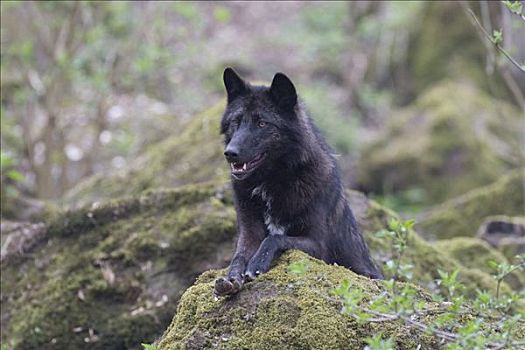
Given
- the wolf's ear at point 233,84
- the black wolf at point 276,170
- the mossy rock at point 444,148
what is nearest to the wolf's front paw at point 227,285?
the black wolf at point 276,170

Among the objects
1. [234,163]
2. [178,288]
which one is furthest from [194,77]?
[234,163]

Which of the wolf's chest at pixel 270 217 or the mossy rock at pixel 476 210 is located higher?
the wolf's chest at pixel 270 217

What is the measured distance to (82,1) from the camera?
1174 cm

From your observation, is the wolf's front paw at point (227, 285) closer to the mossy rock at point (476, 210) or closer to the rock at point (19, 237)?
the rock at point (19, 237)

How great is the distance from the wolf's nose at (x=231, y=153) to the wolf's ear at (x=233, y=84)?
0.59m

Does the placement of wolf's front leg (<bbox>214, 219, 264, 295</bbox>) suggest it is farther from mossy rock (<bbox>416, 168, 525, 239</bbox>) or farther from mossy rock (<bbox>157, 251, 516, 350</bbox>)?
mossy rock (<bbox>416, 168, 525, 239</bbox>)

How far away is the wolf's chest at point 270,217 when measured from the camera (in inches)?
230

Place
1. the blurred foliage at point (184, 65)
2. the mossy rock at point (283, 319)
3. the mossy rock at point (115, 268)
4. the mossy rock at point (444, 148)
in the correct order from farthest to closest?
the mossy rock at point (444, 148) < the blurred foliage at point (184, 65) < the mossy rock at point (115, 268) < the mossy rock at point (283, 319)

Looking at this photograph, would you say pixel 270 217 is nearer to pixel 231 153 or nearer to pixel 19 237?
pixel 231 153

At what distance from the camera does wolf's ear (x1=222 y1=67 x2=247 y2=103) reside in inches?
232

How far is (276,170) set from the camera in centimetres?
588

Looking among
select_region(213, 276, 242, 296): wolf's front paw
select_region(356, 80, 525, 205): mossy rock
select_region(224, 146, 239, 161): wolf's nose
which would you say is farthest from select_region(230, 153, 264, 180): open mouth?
select_region(356, 80, 525, 205): mossy rock

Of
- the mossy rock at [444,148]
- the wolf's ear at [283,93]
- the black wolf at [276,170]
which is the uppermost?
the wolf's ear at [283,93]

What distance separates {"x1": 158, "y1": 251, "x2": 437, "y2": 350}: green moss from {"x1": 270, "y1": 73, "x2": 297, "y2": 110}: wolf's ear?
1217 mm
